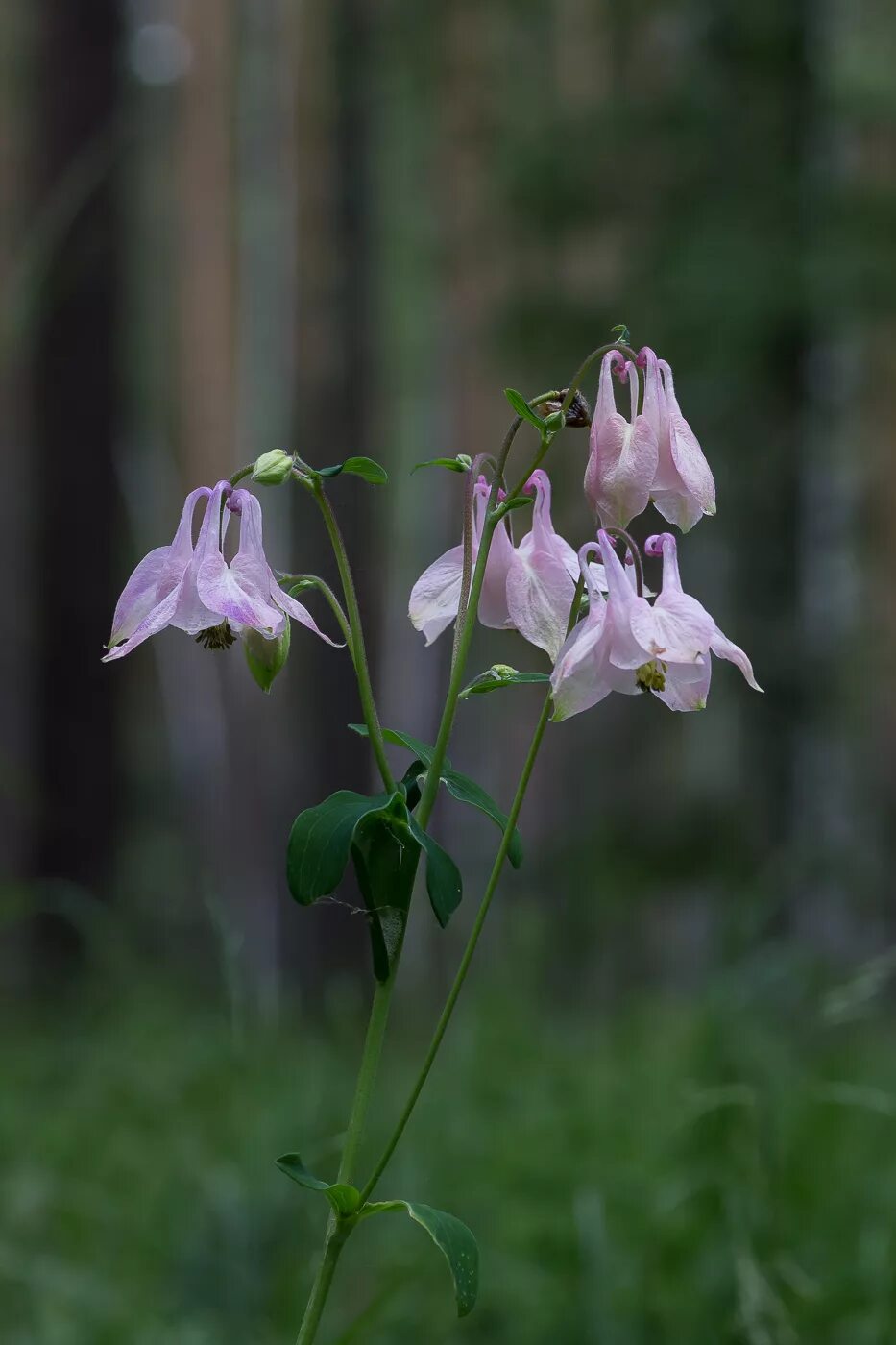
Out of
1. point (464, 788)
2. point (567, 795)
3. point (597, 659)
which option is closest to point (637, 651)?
point (597, 659)

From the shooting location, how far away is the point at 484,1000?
3.31m

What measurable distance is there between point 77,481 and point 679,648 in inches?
211

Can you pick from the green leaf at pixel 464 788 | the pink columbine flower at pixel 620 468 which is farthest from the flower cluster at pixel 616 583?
the green leaf at pixel 464 788

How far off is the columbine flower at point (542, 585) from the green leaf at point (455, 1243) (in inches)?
17.8

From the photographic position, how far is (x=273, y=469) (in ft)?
3.45

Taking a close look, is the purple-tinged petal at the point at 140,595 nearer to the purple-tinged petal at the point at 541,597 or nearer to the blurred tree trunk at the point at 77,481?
the purple-tinged petal at the point at 541,597

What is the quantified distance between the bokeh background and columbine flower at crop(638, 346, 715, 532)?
32.1 inches

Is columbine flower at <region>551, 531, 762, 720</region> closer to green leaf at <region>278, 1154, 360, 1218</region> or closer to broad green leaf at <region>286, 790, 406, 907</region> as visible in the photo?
broad green leaf at <region>286, 790, 406, 907</region>

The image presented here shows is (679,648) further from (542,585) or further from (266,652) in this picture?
(266,652)

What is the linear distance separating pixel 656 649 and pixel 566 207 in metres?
4.48

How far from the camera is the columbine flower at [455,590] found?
1.15 metres

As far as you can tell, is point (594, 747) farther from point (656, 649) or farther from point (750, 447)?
point (656, 649)

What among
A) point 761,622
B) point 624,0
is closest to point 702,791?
point 761,622

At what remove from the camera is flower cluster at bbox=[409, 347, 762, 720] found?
1.00m
